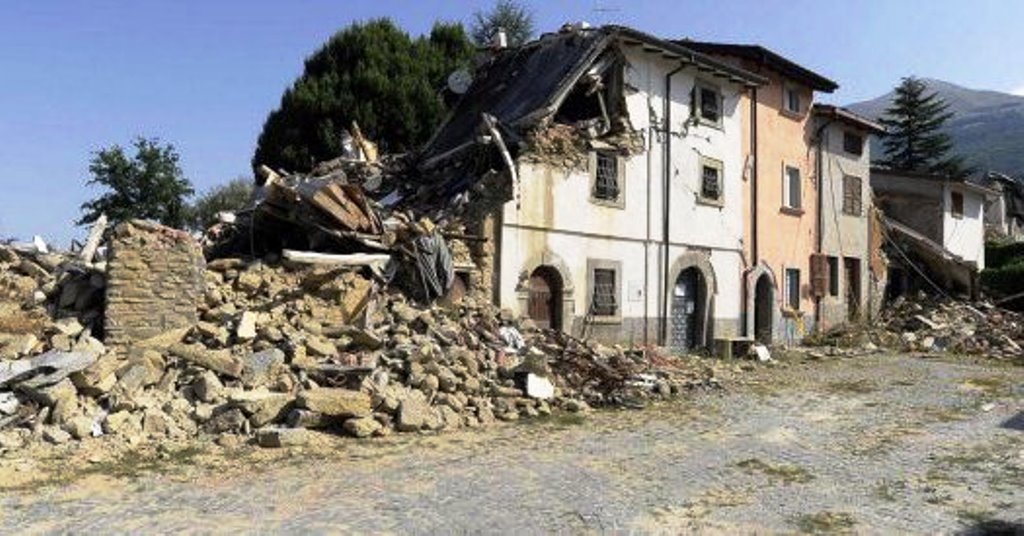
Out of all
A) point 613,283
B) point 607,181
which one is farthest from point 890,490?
point 607,181

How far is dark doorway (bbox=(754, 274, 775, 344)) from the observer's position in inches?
1046

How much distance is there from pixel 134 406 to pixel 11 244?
18.9ft

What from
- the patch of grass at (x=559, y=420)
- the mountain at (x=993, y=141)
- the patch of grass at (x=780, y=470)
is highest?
the mountain at (x=993, y=141)

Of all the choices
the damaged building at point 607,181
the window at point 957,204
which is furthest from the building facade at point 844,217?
the window at point 957,204

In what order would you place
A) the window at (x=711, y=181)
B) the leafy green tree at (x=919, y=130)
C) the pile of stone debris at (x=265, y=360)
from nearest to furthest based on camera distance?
1. the pile of stone debris at (x=265, y=360)
2. the window at (x=711, y=181)
3. the leafy green tree at (x=919, y=130)

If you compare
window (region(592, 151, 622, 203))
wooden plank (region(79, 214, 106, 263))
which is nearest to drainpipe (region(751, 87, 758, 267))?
window (region(592, 151, 622, 203))

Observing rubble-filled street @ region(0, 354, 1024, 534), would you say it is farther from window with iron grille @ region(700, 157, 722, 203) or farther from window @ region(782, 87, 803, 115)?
window @ region(782, 87, 803, 115)

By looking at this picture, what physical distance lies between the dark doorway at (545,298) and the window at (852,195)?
14778mm

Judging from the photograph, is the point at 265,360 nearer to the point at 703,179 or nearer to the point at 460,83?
the point at 460,83

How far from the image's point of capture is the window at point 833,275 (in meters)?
30.0

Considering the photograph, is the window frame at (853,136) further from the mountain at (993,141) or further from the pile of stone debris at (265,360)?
the mountain at (993,141)

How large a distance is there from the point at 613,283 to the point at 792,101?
1112 cm

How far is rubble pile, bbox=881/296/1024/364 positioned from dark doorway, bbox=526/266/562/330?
1327 centimetres

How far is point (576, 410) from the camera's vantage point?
14.3m
